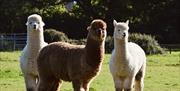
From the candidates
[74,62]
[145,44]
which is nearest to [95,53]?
[74,62]

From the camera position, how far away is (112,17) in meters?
50.4

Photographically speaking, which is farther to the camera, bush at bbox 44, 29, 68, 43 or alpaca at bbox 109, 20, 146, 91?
bush at bbox 44, 29, 68, 43

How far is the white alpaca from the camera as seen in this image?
12.6m

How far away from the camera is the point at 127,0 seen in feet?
162

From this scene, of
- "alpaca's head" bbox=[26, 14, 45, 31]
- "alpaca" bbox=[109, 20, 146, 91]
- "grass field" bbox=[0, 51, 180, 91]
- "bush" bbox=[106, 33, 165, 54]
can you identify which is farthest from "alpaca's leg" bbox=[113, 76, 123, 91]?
"bush" bbox=[106, 33, 165, 54]

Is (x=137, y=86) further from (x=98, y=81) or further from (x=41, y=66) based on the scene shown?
(x=98, y=81)

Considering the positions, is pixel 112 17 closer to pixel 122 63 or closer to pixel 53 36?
→ pixel 53 36

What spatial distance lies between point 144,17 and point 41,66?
4082 cm

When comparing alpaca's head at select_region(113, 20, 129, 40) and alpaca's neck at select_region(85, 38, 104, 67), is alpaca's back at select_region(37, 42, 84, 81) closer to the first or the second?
alpaca's neck at select_region(85, 38, 104, 67)

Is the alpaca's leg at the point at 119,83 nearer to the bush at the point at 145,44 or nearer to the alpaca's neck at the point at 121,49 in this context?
the alpaca's neck at the point at 121,49

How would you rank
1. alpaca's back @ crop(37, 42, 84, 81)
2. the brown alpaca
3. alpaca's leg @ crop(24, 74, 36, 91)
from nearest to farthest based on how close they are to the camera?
the brown alpaca
alpaca's back @ crop(37, 42, 84, 81)
alpaca's leg @ crop(24, 74, 36, 91)

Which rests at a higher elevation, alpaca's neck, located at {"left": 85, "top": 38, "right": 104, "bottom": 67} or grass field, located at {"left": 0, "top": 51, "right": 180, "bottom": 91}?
alpaca's neck, located at {"left": 85, "top": 38, "right": 104, "bottom": 67}

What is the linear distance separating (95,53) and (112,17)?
134 ft

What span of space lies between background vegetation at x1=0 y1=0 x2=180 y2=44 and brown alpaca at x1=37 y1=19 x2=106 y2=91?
39107 mm
